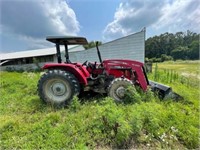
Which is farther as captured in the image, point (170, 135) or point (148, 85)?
point (148, 85)

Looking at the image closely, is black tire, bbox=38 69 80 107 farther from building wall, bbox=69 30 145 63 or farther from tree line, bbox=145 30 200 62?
tree line, bbox=145 30 200 62

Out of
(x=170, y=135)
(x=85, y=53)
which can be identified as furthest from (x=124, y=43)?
(x=170, y=135)

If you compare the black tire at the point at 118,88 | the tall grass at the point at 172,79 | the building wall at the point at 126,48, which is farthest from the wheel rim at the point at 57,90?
the building wall at the point at 126,48

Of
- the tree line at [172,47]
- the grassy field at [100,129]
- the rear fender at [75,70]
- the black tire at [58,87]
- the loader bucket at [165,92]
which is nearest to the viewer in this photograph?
the grassy field at [100,129]

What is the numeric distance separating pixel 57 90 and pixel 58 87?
8 cm

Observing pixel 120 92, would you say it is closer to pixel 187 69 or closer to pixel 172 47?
pixel 187 69

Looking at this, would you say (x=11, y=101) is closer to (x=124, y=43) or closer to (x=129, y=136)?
(x=129, y=136)

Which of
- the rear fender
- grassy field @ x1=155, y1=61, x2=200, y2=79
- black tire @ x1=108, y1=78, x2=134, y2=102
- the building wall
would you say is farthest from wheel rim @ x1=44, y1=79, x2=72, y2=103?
grassy field @ x1=155, y1=61, x2=200, y2=79

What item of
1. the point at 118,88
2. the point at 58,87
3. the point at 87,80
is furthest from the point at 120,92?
the point at 58,87

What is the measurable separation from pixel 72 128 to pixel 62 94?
156 cm

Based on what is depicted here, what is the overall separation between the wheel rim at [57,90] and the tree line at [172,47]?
56738 mm

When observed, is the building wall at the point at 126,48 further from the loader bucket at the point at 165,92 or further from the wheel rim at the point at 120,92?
the wheel rim at the point at 120,92

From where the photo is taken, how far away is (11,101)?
528 cm

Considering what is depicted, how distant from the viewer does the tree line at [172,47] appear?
202 ft
